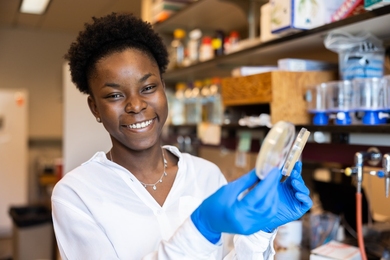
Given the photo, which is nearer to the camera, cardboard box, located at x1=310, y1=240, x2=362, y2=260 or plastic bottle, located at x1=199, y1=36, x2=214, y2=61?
cardboard box, located at x1=310, y1=240, x2=362, y2=260

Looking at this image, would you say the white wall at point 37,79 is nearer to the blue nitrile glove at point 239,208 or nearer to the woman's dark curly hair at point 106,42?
the woman's dark curly hair at point 106,42

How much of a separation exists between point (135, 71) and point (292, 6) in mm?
775

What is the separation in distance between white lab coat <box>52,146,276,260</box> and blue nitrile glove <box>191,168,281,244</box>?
0.23 meters

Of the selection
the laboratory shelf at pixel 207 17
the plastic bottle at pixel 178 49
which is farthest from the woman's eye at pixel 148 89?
the plastic bottle at pixel 178 49

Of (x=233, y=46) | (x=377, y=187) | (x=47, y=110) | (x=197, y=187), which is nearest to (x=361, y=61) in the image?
(x=377, y=187)

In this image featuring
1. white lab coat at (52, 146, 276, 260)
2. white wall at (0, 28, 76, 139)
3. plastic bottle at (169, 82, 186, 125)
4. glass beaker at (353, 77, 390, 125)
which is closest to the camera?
white lab coat at (52, 146, 276, 260)

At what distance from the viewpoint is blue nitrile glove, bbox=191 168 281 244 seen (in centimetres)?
86

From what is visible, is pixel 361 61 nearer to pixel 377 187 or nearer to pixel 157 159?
pixel 377 187

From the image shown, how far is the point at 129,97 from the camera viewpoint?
1.25 meters

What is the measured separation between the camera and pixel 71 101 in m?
2.69

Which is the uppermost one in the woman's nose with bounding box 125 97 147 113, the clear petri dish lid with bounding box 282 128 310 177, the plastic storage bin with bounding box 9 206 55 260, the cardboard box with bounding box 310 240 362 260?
the woman's nose with bounding box 125 97 147 113

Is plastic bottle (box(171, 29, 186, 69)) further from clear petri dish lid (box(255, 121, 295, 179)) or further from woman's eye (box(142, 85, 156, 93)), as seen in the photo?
clear petri dish lid (box(255, 121, 295, 179))

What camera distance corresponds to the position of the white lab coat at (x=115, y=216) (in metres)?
1.17

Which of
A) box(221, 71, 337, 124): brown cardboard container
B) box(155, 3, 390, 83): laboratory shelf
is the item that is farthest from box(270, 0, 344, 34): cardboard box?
box(221, 71, 337, 124): brown cardboard container
